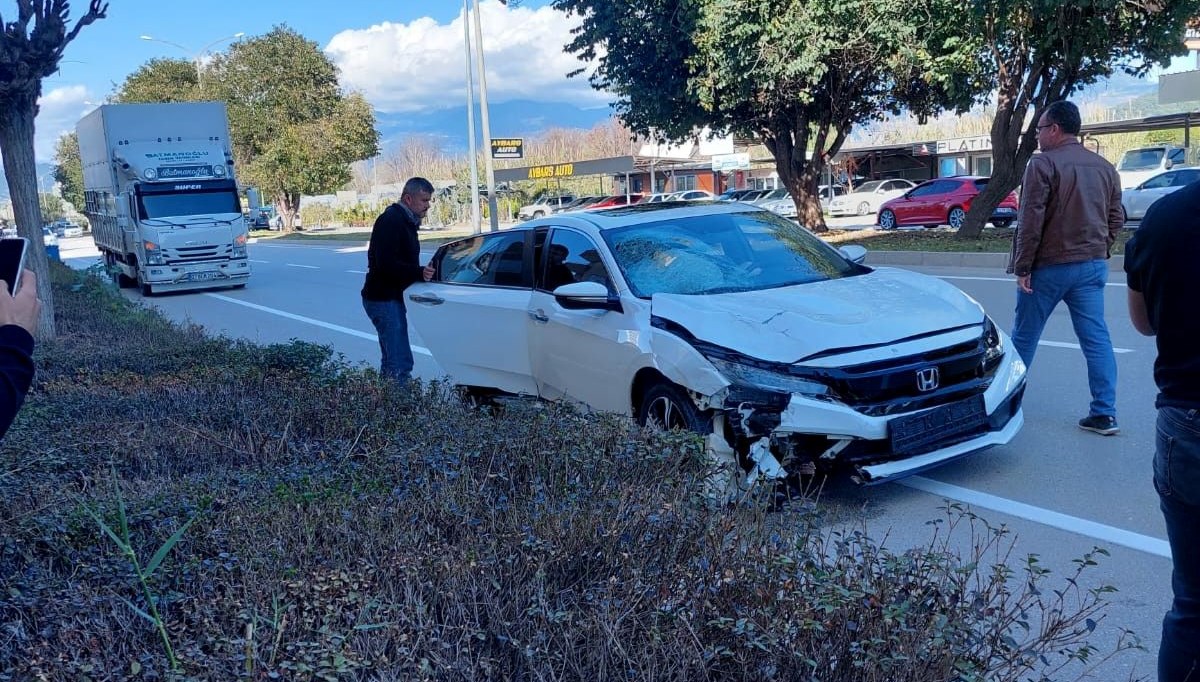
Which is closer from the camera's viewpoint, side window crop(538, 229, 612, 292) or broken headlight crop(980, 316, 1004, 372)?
broken headlight crop(980, 316, 1004, 372)

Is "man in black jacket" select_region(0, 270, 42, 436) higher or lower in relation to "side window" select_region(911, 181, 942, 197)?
higher

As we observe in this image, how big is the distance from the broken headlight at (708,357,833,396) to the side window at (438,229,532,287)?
2.28m

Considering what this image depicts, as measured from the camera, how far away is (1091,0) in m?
14.8

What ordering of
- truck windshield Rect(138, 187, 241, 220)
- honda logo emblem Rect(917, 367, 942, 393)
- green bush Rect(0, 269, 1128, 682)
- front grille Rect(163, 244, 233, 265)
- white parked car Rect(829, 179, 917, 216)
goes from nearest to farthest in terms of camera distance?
green bush Rect(0, 269, 1128, 682)
honda logo emblem Rect(917, 367, 942, 393)
front grille Rect(163, 244, 233, 265)
truck windshield Rect(138, 187, 241, 220)
white parked car Rect(829, 179, 917, 216)

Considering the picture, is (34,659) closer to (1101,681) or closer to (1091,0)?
(1101,681)

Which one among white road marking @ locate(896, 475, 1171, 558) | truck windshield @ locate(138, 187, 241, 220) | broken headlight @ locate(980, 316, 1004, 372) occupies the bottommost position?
white road marking @ locate(896, 475, 1171, 558)

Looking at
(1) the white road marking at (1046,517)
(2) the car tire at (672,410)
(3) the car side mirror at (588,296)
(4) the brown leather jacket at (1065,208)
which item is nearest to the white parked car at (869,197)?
(4) the brown leather jacket at (1065,208)

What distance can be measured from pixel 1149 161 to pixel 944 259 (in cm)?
1609

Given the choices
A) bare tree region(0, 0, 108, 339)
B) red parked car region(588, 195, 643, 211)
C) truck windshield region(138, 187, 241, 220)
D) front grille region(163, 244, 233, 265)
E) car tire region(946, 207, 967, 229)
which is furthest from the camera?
red parked car region(588, 195, 643, 211)

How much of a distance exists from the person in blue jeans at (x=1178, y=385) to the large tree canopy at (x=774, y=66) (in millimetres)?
16856

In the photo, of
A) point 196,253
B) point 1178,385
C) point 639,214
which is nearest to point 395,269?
point 639,214

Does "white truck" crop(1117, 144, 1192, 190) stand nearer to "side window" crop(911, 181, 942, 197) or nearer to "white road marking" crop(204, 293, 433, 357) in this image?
"side window" crop(911, 181, 942, 197)

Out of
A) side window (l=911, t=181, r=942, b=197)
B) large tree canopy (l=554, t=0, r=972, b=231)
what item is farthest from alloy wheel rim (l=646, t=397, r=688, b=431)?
side window (l=911, t=181, r=942, b=197)

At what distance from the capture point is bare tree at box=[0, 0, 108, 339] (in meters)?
9.25
